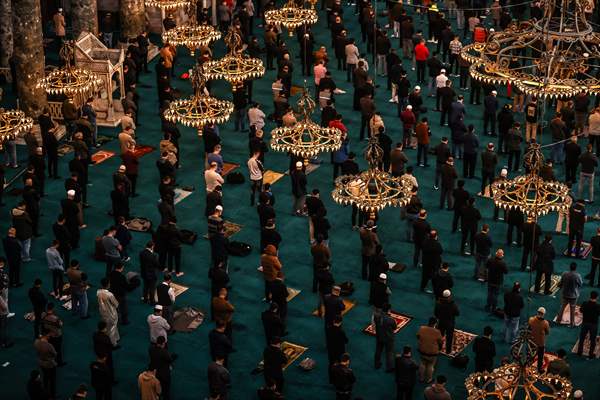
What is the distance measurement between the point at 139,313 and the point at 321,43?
54.9 feet

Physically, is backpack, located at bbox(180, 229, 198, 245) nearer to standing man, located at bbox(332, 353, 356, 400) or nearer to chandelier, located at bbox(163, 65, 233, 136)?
chandelier, located at bbox(163, 65, 233, 136)

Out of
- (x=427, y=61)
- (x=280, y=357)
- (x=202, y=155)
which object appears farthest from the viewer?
(x=427, y=61)

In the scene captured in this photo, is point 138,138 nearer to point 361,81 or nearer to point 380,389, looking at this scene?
point 361,81

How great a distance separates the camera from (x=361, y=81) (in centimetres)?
3506

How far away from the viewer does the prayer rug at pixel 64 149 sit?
1328 inches

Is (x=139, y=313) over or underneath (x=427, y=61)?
underneath

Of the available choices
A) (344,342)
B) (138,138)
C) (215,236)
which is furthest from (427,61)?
(344,342)

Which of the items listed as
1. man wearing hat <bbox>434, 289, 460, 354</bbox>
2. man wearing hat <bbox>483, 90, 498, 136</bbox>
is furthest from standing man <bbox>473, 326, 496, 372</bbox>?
man wearing hat <bbox>483, 90, 498, 136</bbox>

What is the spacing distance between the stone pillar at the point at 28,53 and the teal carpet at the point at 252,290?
1470mm

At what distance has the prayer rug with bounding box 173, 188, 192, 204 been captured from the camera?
3116 cm

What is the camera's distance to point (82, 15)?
3741 centimetres

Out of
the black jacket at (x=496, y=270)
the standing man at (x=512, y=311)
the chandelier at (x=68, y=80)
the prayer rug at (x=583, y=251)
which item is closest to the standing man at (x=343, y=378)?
the standing man at (x=512, y=311)

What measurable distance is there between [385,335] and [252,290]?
13.5 feet

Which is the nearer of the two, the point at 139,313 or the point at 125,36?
the point at 139,313
